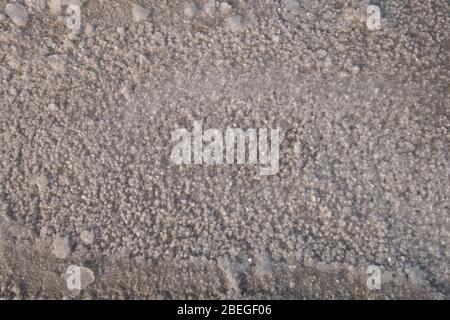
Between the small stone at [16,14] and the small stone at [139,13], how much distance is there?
1.58ft

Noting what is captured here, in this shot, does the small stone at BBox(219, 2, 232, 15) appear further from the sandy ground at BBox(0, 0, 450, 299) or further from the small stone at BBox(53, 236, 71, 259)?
the small stone at BBox(53, 236, 71, 259)

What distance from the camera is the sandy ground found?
1.96m

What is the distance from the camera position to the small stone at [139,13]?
221 cm

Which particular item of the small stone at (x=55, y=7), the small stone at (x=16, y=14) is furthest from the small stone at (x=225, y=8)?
the small stone at (x=16, y=14)

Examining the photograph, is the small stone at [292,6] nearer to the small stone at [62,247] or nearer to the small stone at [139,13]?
the small stone at [139,13]

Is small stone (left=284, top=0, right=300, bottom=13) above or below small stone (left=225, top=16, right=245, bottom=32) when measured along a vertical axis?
above

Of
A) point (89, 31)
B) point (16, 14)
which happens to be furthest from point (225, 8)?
point (16, 14)

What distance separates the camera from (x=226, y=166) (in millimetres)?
2043

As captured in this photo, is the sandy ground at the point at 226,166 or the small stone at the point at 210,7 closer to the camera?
the sandy ground at the point at 226,166

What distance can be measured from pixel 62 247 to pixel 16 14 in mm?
1051

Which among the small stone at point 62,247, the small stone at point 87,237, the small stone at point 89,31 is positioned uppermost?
the small stone at point 89,31

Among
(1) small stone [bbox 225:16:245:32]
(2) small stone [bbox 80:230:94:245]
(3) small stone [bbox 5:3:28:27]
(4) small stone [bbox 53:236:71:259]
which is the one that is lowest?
(4) small stone [bbox 53:236:71:259]

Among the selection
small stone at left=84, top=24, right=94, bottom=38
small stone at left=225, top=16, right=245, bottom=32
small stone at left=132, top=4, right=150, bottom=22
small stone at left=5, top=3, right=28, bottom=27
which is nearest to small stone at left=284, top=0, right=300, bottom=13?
small stone at left=225, top=16, right=245, bottom=32
